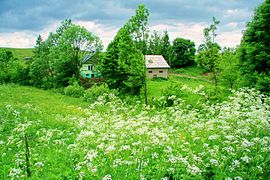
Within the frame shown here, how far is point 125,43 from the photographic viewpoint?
83.1 feet

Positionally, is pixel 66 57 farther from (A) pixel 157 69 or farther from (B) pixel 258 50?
(B) pixel 258 50

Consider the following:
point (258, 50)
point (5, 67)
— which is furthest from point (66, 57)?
point (258, 50)

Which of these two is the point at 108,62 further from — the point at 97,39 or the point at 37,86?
the point at 37,86

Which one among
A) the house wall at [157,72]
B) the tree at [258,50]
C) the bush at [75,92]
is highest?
the tree at [258,50]

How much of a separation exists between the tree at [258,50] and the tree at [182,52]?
154 ft

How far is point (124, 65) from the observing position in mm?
24719

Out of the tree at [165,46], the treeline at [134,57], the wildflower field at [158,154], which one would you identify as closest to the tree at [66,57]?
the treeline at [134,57]

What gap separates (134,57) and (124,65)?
1.84m

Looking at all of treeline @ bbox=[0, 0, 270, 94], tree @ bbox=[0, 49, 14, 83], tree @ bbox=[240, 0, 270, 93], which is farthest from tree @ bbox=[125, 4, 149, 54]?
tree @ bbox=[0, 49, 14, 83]

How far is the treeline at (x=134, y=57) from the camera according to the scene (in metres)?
16.6

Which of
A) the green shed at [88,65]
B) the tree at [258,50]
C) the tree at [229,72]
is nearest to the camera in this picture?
the tree at [258,50]

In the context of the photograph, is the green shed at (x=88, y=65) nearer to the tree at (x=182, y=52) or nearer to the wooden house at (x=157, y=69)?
the wooden house at (x=157, y=69)

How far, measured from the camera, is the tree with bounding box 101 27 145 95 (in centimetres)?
2347

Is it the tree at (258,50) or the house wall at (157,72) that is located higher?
the tree at (258,50)
